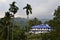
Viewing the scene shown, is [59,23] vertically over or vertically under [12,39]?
over

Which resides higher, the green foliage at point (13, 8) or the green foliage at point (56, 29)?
the green foliage at point (13, 8)

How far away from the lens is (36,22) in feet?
456

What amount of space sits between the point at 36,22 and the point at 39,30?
17244 mm

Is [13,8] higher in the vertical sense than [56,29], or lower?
higher

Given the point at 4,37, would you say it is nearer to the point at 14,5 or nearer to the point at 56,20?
the point at 14,5

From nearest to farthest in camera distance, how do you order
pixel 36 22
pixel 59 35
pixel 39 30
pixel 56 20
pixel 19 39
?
pixel 59 35 → pixel 19 39 → pixel 56 20 → pixel 39 30 → pixel 36 22

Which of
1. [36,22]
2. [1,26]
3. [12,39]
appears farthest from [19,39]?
[36,22]

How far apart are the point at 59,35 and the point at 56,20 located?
39.9ft

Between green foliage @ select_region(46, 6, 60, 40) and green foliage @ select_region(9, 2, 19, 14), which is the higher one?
green foliage @ select_region(9, 2, 19, 14)

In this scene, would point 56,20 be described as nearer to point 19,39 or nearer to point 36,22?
point 19,39

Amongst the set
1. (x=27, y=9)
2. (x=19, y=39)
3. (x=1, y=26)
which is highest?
(x=27, y=9)

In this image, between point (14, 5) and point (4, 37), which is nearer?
point (4, 37)

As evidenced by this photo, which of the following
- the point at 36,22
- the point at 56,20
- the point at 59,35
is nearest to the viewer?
the point at 59,35

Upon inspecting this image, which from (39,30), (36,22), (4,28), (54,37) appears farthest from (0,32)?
(36,22)
